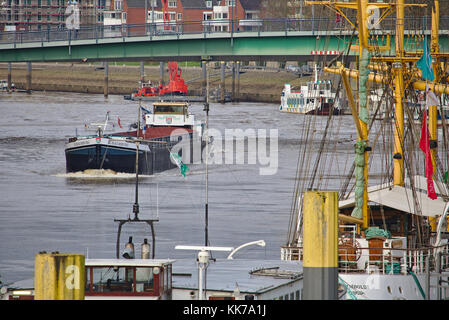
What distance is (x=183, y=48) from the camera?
76.8 m

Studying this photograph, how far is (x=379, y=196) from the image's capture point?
2998 cm

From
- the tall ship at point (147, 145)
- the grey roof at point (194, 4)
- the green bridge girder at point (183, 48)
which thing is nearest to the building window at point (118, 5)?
the grey roof at point (194, 4)

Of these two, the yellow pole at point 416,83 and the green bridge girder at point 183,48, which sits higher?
the green bridge girder at point 183,48

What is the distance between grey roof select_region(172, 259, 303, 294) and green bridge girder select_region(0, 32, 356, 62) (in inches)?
1887

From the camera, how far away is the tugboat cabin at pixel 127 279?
56.6 ft

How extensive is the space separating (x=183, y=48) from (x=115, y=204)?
2748 centimetres

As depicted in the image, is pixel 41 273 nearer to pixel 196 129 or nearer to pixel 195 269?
pixel 195 269

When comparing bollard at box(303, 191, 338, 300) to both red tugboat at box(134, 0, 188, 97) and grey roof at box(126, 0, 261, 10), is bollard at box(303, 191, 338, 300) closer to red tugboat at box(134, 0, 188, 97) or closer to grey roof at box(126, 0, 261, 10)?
red tugboat at box(134, 0, 188, 97)

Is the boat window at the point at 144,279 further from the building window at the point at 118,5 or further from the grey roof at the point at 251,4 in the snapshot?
the building window at the point at 118,5

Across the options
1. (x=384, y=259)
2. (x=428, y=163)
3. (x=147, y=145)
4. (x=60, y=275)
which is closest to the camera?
(x=60, y=275)

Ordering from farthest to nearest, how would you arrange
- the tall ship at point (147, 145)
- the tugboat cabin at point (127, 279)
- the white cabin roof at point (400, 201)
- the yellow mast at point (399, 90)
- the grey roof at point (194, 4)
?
the grey roof at point (194, 4) → the tall ship at point (147, 145) → the yellow mast at point (399, 90) → the white cabin roof at point (400, 201) → the tugboat cabin at point (127, 279)

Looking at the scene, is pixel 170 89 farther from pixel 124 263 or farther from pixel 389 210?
pixel 124 263

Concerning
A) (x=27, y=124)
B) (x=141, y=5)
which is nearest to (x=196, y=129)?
(x=27, y=124)

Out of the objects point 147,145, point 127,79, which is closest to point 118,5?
point 127,79
